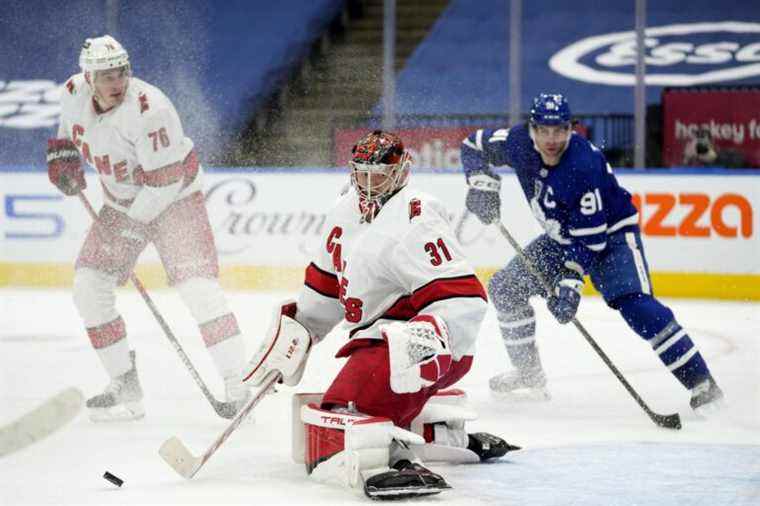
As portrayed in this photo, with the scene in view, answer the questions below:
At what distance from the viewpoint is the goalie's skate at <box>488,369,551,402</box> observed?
15.6ft

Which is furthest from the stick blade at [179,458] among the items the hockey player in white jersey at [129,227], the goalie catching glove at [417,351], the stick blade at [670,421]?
the stick blade at [670,421]

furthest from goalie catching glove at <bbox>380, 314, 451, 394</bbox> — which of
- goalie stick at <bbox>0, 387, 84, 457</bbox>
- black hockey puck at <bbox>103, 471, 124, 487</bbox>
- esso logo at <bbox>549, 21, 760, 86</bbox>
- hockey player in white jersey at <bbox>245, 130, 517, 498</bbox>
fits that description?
esso logo at <bbox>549, 21, 760, 86</bbox>

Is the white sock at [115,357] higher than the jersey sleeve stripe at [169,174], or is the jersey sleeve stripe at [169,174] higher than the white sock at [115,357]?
the jersey sleeve stripe at [169,174]

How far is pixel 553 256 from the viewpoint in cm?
468

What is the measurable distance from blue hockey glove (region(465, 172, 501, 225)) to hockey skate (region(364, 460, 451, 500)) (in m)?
1.74

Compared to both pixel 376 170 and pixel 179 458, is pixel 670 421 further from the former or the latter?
pixel 179 458

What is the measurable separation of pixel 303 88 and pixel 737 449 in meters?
6.97

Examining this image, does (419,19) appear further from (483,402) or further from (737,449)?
(737,449)

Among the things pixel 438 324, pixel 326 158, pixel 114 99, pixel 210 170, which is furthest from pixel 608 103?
pixel 438 324

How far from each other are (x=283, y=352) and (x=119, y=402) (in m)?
1.04

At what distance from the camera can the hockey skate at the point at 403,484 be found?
10.0 ft

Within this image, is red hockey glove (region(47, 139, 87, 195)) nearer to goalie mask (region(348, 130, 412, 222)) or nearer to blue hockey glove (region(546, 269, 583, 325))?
goalie mask (region(348, 130, 412, 222))

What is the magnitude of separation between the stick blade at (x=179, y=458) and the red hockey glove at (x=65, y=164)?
137cm

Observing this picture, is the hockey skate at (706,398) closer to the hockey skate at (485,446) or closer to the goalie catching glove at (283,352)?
the hockey skate at (485,446)
